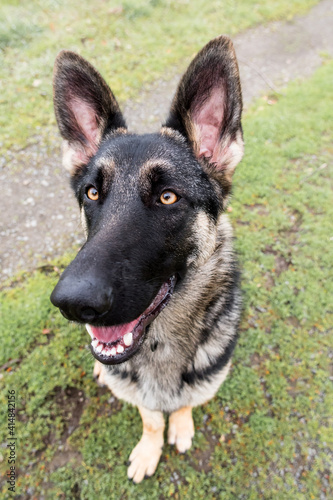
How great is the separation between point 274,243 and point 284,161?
2.02 m

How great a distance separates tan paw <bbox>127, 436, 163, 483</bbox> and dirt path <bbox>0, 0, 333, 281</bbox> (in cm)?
308

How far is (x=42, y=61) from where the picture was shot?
7148 millimetres

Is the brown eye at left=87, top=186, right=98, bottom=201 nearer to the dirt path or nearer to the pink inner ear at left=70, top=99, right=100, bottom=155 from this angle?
the pink inner ear at left=70, top=99, right=100, bottom=155

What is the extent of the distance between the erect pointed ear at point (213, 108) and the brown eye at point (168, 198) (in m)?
0.54

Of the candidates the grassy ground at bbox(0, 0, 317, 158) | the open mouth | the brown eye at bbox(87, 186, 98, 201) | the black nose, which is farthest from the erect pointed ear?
the grassy ground at bbox(0, 0, 317, 158)

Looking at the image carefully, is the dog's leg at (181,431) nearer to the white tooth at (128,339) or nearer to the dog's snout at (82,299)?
the white tooth at (128,339)

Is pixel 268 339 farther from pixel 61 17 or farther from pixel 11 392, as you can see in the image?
pixel 61 17

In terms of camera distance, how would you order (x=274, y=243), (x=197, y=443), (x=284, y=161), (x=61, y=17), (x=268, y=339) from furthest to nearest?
1. (x=61, y=17)
2. (x=284, y=161)
3. (x=274, y=243)
4. (x=268, y=339)
5. (x=197, y=443)

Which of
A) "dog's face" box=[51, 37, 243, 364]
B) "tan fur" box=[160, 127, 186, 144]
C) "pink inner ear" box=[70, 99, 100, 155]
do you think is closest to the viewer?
"dog's face" box=[51, 37, 243, 364]

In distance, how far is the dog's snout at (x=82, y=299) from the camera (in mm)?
1649

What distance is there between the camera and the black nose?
1.65 metres

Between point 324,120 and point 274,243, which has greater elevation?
point 324,120

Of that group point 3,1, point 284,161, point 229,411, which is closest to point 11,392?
point 229,411

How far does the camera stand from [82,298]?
5.41ft
